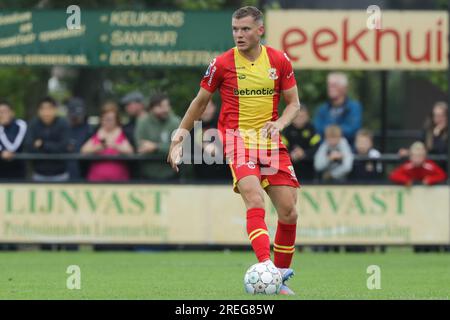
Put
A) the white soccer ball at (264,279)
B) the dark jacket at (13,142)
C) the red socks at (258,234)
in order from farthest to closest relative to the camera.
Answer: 1. the dark jacket at (13,142)
2. the red socks at (258,234)
3. the white soccer ball at (264,279)

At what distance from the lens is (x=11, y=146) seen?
1919 centimetres

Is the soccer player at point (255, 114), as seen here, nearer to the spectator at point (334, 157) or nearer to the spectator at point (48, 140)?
the spectator at point (334, 157)

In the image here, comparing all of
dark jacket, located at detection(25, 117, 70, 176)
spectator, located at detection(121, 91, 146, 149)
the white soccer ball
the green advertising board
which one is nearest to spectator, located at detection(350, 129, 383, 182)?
the green advertising board

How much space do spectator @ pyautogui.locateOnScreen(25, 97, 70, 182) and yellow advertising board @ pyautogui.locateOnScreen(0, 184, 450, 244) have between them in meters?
0.24

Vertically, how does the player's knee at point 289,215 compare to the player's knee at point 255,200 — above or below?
below

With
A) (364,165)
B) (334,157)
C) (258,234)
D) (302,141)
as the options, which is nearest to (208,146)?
(302,141)

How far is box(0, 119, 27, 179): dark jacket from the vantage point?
62.7ft

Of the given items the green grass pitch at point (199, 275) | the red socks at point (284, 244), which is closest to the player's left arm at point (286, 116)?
the red socks at point (284, 244)

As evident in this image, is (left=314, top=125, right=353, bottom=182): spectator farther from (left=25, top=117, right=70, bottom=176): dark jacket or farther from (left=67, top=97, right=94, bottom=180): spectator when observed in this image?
(left=25, top=117, right=70, bottom=176): dark jacket

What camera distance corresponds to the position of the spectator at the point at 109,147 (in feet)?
62.5

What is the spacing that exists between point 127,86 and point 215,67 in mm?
12327

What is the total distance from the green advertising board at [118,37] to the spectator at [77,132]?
0.75 meters
